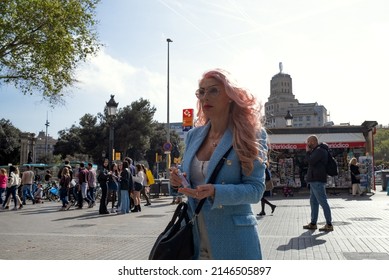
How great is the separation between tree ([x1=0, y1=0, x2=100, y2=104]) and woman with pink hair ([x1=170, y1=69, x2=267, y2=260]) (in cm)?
851

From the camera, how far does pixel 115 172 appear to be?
539 inches

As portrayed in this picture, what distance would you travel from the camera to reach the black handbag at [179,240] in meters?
1.93

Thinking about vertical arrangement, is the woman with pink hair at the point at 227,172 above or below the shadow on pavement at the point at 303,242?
above

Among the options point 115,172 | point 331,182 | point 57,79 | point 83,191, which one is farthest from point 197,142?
point 331,182

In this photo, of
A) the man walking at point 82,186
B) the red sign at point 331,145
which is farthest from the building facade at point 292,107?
the man walking at point 82,186

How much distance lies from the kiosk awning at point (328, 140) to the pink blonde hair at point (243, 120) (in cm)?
1690

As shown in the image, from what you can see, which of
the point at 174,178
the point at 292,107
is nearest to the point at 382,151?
the point at 292,107

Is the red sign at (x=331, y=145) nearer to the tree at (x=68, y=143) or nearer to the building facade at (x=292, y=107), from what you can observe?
Answer: the tree at (x=68, y=143)

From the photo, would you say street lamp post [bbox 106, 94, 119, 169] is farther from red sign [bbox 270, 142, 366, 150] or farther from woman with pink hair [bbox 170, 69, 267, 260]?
woman with pink hair [bbox 170, 69, 267, 260]

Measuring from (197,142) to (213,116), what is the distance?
164mm

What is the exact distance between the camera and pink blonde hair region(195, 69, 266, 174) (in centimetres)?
191

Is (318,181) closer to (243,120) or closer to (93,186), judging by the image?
(243,120)

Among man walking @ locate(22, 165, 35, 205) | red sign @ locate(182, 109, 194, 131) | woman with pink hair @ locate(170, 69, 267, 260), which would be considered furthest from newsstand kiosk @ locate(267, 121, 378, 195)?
woman with pink hair @ locate(170, 69, 267, 260)
